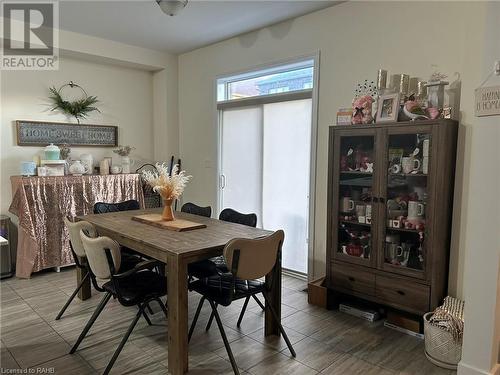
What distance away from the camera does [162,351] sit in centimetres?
256

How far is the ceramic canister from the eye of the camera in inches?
167

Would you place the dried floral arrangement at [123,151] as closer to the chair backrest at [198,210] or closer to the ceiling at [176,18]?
the ceiling at [176,18]

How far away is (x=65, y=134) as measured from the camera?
184 inches

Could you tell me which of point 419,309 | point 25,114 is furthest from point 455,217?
point 25,114

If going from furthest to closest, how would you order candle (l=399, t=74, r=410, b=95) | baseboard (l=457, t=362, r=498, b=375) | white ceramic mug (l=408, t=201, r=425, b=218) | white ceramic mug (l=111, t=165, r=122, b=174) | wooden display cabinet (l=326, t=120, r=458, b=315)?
1. white ceramic mug (l=111, t=165, r=122, b=174)
2. candle (l=399, t=74, r=410, b=95)
3. white ceramic mug (l=408, t=201, r=425, b=218)
4. wooden display cabinet (l=326, t=120, r=458, b=315)
5. baseboard (l=457, t=362, r=498, b=375)

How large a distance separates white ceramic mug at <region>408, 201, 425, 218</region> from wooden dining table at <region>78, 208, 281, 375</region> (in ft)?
3.59

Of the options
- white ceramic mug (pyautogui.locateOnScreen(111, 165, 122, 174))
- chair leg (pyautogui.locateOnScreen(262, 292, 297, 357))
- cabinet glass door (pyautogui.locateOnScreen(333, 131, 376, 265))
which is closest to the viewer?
chair leg (pyautogui.locateOnScreen(262, 292, 297, 357))

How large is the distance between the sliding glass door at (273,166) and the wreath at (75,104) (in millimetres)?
1760

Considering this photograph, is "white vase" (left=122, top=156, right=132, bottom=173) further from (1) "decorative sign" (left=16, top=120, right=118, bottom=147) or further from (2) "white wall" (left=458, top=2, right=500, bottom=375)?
(2) "white wall" (left=458, top=2, right=500, bottom=375)

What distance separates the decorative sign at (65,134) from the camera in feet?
14.4

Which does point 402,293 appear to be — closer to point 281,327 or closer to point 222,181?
point 281,327

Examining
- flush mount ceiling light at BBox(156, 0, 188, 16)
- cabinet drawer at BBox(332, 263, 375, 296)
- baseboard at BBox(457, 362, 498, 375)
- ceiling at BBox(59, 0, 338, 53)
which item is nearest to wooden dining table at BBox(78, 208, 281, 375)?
cabinet drawer at BBox(332, 263, 375, 296)

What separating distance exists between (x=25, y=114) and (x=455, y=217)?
15.3ft

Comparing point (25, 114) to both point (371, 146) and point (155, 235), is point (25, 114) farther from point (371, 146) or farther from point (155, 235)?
point (371, 146)
